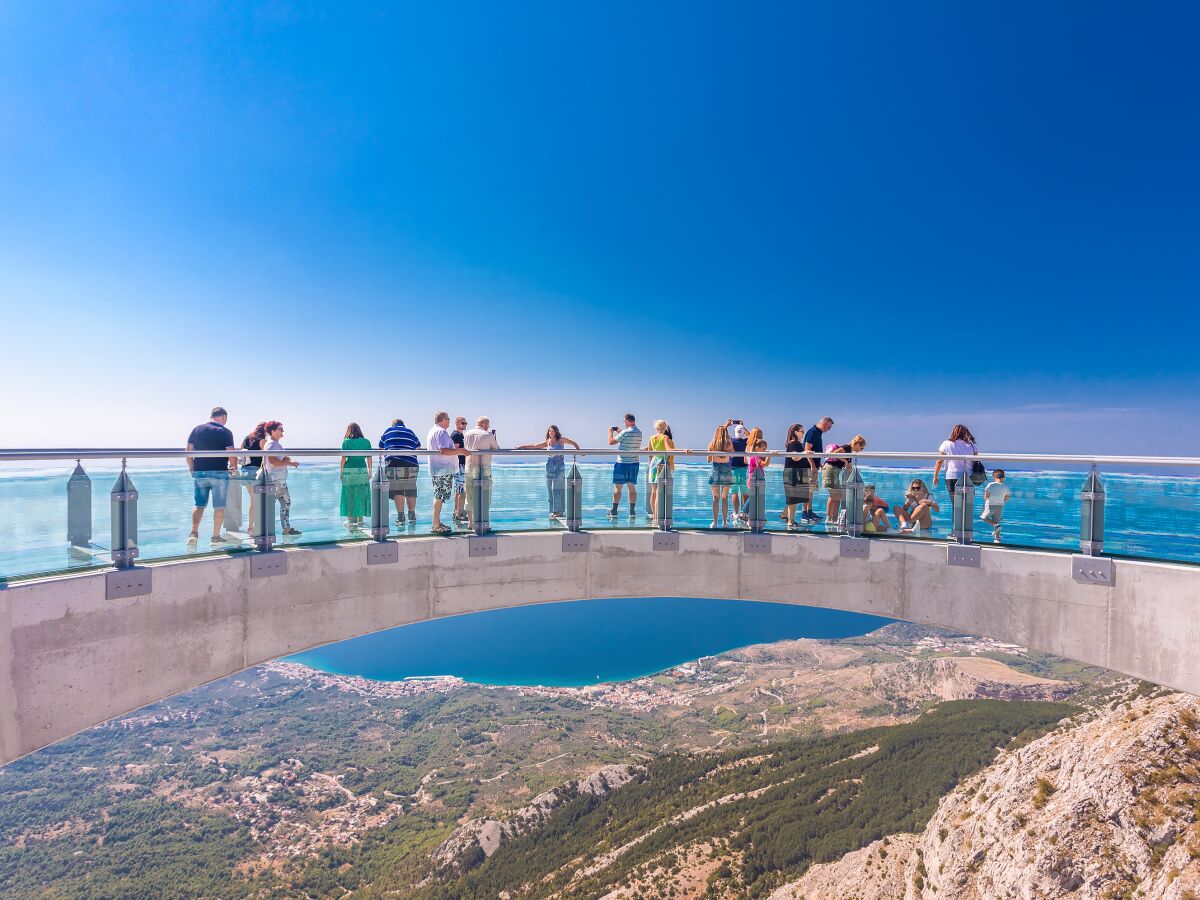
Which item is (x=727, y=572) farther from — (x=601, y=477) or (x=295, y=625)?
(x=295, y=625)

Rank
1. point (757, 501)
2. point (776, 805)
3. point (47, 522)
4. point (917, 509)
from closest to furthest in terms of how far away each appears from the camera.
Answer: point (47, 522) < point (917, 509) < point (757, 501) < point (776, 805)

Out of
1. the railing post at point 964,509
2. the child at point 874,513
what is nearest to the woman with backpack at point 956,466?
the railing post at point 964,509

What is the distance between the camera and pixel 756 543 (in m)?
10.8

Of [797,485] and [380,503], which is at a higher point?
[797,485]

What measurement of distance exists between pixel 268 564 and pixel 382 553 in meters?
1.61

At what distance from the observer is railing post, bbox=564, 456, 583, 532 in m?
10.9

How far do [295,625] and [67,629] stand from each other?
8.46 feet

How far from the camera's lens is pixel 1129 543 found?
7965 millimetres

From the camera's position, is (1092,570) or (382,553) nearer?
(1092,570)

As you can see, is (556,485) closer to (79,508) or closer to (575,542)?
(575,542)

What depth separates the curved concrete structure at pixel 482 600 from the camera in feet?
20.8

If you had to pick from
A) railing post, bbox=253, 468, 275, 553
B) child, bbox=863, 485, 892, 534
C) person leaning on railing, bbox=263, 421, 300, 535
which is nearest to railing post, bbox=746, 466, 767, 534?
child, bbox=863, 485, 892, 534

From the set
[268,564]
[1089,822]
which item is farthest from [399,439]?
[1089,822]

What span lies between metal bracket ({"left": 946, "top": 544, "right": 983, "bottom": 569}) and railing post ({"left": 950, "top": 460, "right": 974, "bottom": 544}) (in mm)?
144
